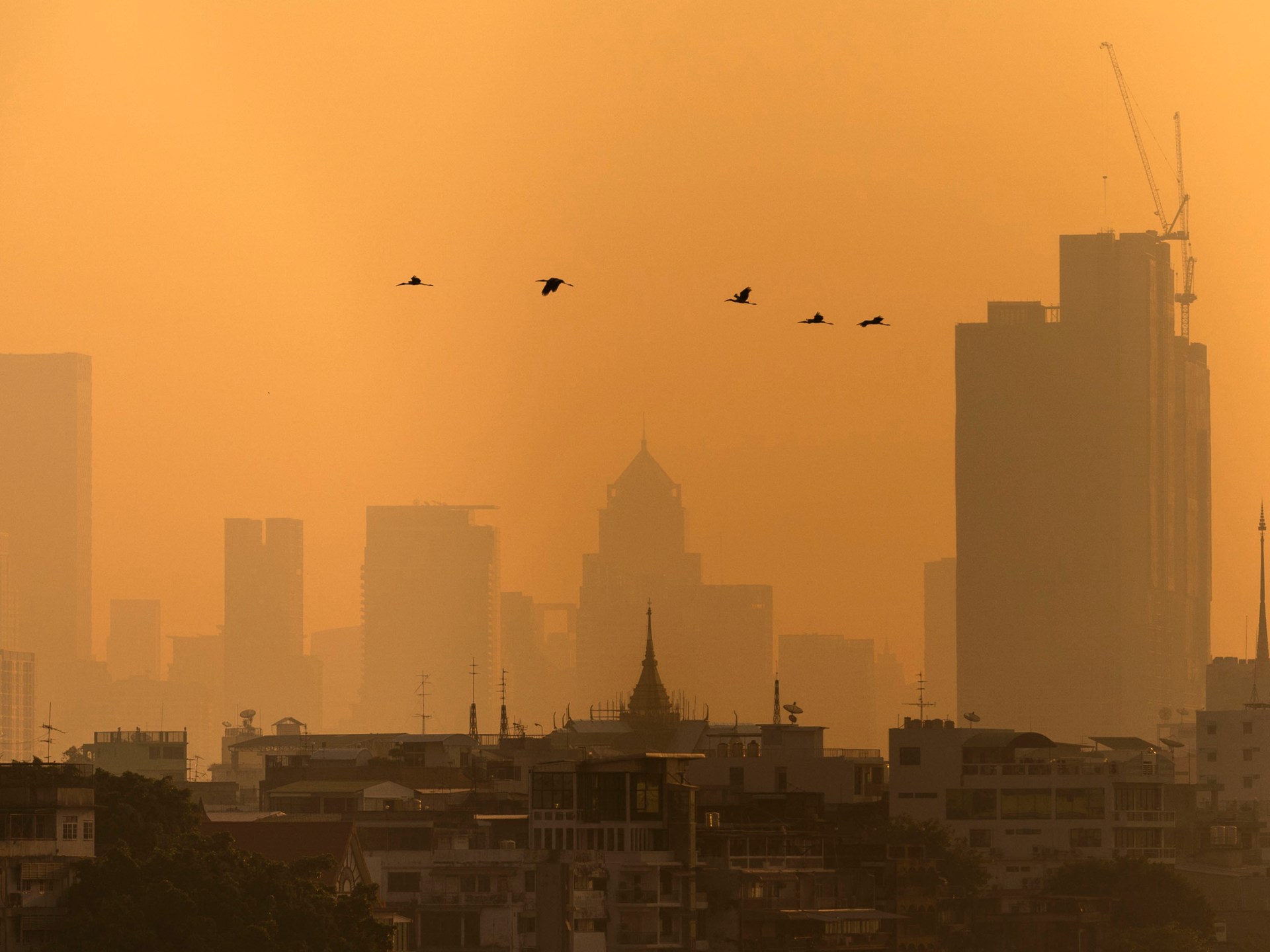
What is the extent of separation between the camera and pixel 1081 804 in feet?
618

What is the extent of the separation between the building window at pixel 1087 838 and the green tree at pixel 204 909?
75784 millimetres

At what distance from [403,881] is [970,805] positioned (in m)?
57.5

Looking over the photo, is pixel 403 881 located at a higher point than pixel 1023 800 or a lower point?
lower

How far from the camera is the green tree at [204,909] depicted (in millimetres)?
109812

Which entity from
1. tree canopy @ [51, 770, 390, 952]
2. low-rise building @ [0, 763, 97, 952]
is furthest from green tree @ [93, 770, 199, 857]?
tree canopy @ [51, 770, 390, 952]

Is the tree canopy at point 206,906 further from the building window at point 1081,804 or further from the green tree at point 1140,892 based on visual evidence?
the building window at point 1081,804

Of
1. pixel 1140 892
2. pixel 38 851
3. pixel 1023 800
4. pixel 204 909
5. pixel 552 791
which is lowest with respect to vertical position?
pixel 1140 892

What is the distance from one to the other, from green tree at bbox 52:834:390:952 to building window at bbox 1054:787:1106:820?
76391 millimetres

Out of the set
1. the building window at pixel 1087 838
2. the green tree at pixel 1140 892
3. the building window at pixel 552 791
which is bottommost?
the green tree at pixel 1140 892

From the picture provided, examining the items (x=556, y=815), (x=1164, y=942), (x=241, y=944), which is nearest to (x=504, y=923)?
(x=556, y=815)

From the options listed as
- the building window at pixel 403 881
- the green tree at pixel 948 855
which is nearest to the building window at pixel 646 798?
the building window at pixel 403 881

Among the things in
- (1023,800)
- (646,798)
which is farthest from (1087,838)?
(646,798)

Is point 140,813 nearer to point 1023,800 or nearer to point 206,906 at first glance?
point 206,906

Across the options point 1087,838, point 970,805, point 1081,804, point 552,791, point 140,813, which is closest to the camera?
point 140,813
